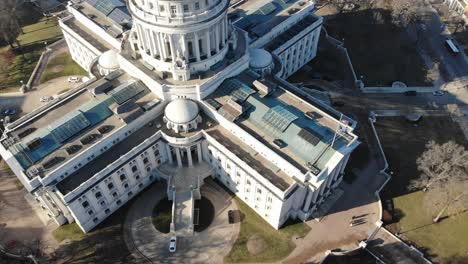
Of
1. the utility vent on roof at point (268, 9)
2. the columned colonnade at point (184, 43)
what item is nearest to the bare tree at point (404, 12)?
the utility vent on roof at point (268, 9)

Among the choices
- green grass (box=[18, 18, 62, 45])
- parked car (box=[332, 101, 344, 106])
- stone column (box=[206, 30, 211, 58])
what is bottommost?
parked car (box=[332, 101, 344, 106])

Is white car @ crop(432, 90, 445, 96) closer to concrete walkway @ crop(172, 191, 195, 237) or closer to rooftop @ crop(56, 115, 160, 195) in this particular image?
concrete walkway @ crop(172, 191, 195, 237)

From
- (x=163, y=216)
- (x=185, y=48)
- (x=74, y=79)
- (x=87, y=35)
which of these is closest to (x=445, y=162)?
(x=185, y=48)

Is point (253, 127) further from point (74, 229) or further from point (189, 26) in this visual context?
point (74, 229)

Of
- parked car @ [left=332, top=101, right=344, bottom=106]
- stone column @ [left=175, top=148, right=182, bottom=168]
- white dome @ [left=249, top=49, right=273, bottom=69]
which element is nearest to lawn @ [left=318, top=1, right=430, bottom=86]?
parked car @ [left=332, top=101, right=344, bottom=106]

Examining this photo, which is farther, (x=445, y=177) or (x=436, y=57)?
(x=436, y=57)

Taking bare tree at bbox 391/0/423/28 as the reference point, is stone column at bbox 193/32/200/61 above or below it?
above

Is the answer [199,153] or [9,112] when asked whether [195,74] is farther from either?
[9,112]

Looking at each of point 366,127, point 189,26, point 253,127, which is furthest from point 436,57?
point 189,26
